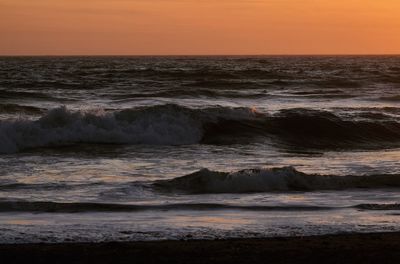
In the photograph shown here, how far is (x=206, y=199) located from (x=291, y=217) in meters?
1.84

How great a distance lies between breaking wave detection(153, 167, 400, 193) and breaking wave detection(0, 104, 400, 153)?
6.64 metres

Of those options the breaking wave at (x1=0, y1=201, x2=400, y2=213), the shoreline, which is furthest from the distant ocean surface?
the shoreline

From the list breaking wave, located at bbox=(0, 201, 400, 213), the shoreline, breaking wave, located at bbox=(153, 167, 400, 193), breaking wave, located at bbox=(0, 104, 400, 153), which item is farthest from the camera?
breaking wave, located at bbox=(0, 104, 400, 153)

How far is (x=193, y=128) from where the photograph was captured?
22094 mm

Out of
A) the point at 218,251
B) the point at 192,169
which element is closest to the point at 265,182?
the point at 192,169

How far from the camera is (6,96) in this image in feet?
103

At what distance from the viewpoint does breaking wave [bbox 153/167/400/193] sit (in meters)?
12.1

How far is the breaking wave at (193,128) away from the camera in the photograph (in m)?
19.7

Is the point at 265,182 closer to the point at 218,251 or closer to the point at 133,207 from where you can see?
the point at 133,207

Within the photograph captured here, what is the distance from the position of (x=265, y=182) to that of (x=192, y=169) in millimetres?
2346

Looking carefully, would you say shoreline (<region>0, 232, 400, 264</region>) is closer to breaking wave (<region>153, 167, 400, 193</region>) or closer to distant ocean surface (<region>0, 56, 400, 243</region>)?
distant ocean surface (<region>0, 56, 400, 243</region>)

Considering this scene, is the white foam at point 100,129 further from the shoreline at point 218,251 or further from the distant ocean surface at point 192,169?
the shoreline at point 218,251

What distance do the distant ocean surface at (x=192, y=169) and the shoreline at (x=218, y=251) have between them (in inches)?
Result: 18.5

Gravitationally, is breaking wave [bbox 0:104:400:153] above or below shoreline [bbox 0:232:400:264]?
below
